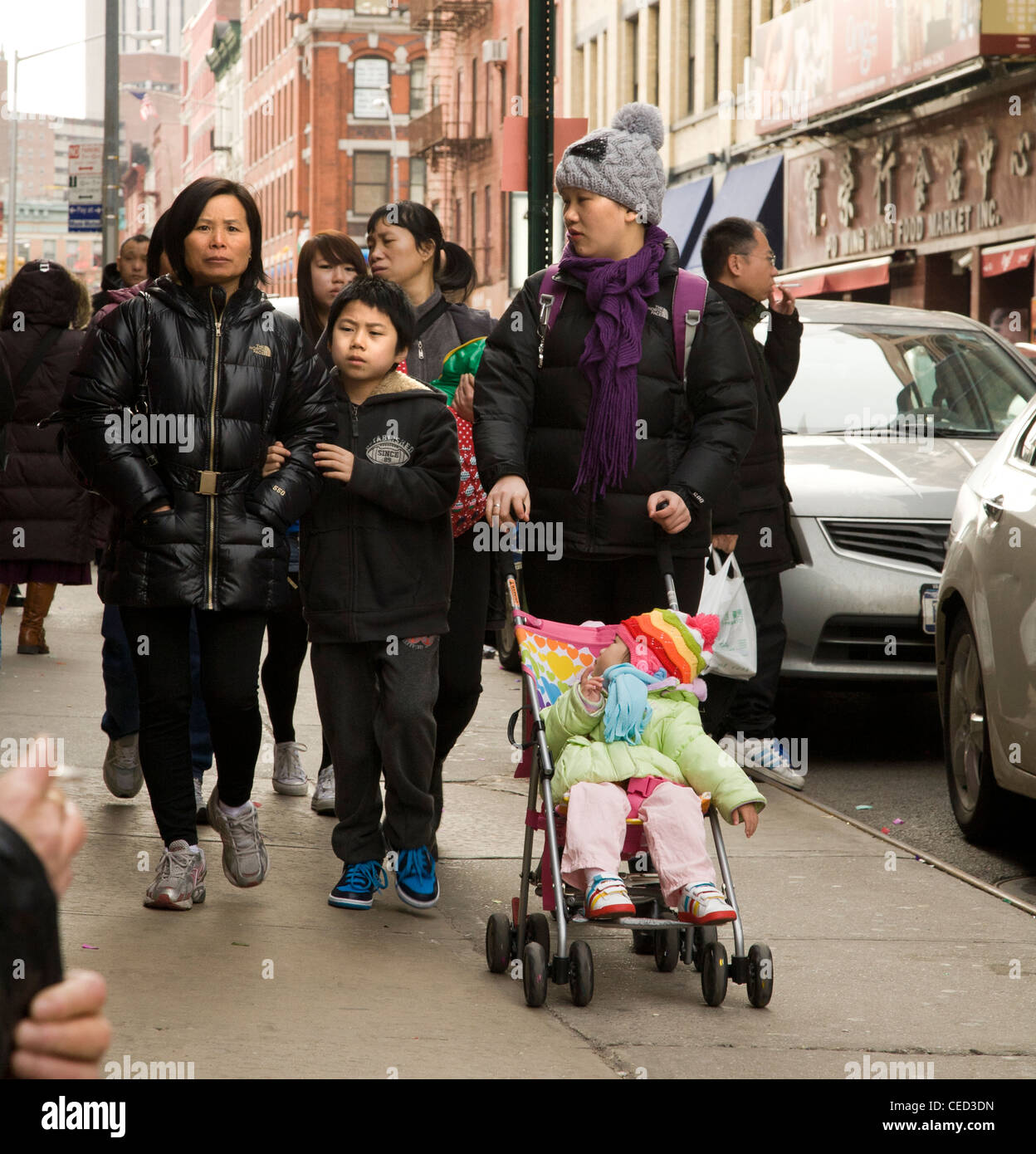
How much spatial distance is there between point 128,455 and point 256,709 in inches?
33.7

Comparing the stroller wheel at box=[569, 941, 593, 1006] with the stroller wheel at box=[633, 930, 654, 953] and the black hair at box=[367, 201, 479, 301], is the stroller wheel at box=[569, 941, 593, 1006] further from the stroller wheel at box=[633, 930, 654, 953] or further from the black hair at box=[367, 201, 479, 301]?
the black hair at box=[367, 201, 479, 301]

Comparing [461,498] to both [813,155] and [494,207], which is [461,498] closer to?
[813,155]

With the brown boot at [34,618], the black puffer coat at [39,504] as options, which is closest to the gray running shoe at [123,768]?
the black puffer coat at [39,504]

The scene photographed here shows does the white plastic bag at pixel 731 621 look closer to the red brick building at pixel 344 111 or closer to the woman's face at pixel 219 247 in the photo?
the woman's face at pixel 219 247

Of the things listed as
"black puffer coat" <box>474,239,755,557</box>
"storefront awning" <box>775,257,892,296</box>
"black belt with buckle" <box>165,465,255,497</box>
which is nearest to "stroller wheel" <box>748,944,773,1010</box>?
"black puffer coat" <box>474,239,755,557</box>

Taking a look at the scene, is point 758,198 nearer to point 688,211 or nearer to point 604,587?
point 688,211

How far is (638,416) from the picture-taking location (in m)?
5.25

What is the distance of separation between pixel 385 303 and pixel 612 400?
2.68 feet

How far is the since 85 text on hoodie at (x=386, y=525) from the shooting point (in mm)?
5434

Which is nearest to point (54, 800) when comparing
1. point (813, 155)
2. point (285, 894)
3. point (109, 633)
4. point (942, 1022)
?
point (942, 1022)

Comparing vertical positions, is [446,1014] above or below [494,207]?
below

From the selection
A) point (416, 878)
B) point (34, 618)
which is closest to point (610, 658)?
point (416, 878)

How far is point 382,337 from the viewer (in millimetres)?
5559

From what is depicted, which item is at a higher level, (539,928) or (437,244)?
(437,244)
